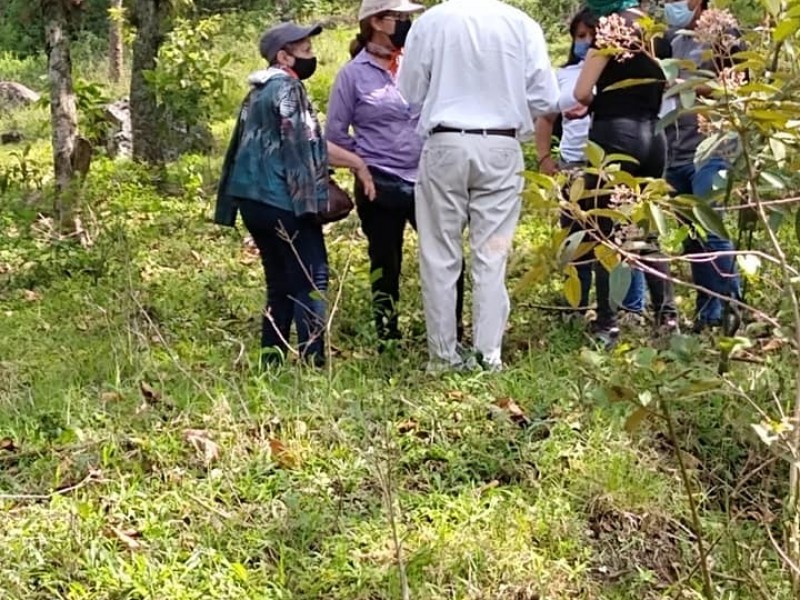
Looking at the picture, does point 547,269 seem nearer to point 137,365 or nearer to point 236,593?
point 236,593

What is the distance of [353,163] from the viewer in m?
4.81

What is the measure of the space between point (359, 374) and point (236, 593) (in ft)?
5.31

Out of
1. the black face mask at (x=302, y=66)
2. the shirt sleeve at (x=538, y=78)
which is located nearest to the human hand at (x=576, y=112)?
the shirt sleeve at (x=538, y=78)

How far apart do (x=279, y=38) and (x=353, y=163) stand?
0.64 meters

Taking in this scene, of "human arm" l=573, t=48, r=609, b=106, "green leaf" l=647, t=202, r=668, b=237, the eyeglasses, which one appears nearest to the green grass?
"green leaf" l=647, t=202, r=668, b=237

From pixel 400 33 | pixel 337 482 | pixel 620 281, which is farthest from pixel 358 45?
pixel 620 281

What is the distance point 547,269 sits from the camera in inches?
92.2

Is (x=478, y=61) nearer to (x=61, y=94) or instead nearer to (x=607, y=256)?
(x=607, y=256)

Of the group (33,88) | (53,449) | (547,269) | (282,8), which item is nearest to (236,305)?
(53,449)

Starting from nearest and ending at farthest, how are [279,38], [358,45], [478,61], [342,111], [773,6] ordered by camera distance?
[773,6], [478,61], [279,38], [342,111], [358,45]

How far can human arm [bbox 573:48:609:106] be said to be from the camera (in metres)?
4.48

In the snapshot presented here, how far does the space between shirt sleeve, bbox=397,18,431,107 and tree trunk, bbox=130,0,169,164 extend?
544 cm

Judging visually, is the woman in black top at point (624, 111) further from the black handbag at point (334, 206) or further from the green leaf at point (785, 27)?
the green leaf at point (785, 27)

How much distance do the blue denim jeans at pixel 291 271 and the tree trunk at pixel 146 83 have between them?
525cm
